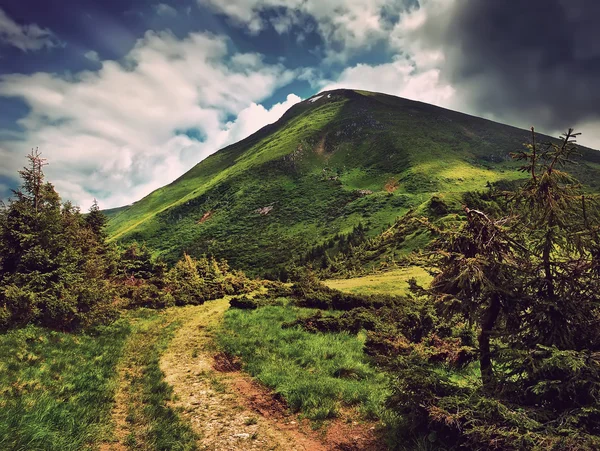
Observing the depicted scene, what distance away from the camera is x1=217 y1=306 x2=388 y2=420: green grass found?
10.5 m

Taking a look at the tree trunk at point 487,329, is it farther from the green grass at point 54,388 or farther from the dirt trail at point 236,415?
the green grass at point 54,388

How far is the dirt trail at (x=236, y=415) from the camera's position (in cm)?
875

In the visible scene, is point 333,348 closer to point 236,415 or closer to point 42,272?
point 236,415

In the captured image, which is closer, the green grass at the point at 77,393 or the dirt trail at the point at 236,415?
the green grass at the point at 77,393

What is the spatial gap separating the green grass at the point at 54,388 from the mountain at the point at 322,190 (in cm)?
9412

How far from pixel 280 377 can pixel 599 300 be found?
32.3ft

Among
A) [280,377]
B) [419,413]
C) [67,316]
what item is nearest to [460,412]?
[419,413]

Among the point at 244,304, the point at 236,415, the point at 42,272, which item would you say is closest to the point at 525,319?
the point at 236,415

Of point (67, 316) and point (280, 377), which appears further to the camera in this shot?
point (67, 316)

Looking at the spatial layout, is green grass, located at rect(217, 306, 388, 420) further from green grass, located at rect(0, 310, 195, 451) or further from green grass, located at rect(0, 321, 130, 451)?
green grass, located at rect(0, 321, 130, 451)

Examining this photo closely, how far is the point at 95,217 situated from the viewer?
41.0m

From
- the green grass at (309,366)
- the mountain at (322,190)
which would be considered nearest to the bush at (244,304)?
the green grass at (309,366)

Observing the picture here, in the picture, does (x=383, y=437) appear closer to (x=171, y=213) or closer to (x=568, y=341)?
(x=568, y=341)

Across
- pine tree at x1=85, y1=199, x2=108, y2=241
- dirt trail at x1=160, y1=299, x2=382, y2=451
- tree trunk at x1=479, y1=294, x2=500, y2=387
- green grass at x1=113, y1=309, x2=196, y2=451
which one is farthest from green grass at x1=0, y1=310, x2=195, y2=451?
pine tree at x1=85, y1=199, x2=108, y2=241
